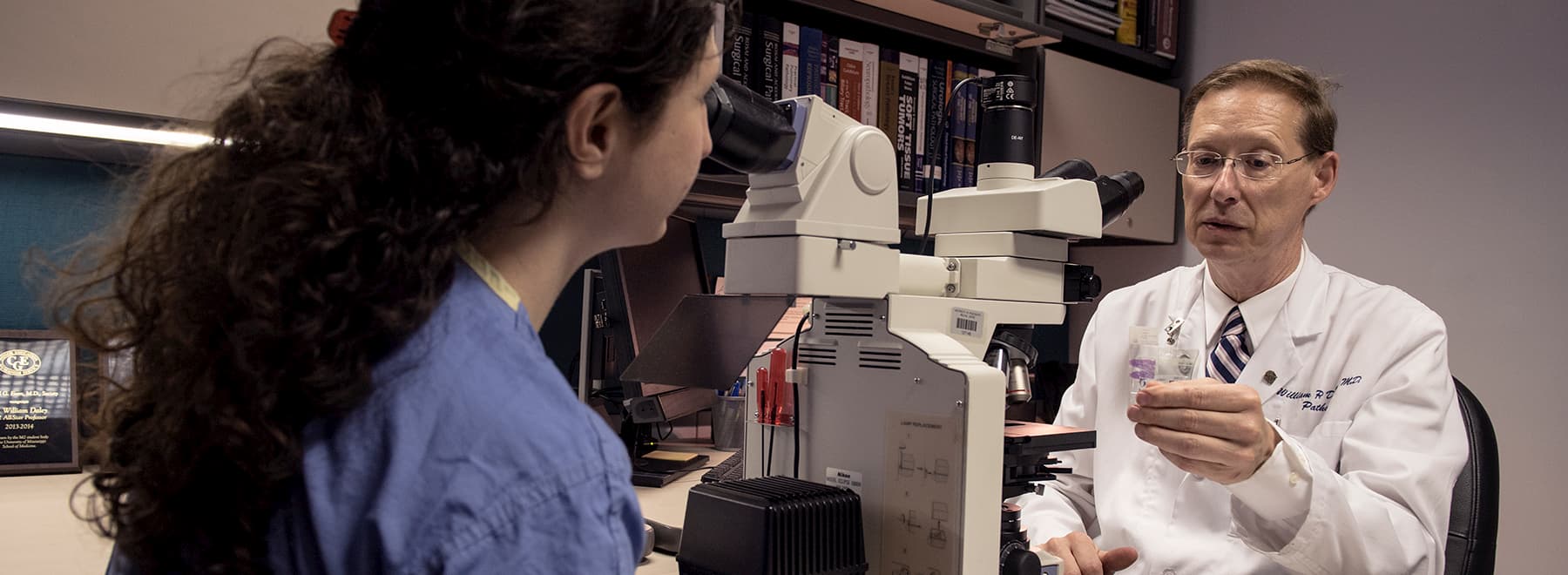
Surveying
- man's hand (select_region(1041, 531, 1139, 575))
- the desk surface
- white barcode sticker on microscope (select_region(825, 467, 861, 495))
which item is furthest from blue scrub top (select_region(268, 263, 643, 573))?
man's hand (select_region(1041, 531, 1139, 575))

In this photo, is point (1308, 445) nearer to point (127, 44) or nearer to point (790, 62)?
point (790, 62)

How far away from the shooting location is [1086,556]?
1.21m

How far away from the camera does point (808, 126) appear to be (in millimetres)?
858

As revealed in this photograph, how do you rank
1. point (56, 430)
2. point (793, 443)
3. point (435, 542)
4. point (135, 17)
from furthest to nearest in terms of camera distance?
point (56, 430) → point (135, 17) → point (793, 443) → point (435, 542)

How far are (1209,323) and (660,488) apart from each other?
909mm

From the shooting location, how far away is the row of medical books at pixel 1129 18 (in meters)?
2.11

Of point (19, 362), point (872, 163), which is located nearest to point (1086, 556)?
point (872, 163)

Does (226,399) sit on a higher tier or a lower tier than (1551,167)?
lower

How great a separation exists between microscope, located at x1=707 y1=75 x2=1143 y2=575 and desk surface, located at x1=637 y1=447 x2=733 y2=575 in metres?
0.21

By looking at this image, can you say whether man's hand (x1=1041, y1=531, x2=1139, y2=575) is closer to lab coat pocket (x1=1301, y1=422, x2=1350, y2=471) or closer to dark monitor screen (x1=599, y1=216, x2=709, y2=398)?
lab coat pocket (x1=1301, y1=422, x2=1350, y2=471)

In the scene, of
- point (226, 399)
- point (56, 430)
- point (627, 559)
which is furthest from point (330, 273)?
point (56, 430)

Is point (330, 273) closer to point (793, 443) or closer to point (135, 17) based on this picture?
point (793, 443)

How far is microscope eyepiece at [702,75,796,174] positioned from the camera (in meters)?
0.76

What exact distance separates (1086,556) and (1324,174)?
0.73 metres
